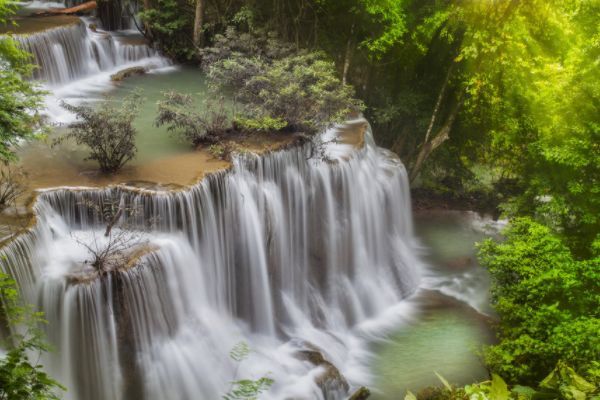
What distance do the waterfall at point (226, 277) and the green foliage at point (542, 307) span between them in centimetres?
341

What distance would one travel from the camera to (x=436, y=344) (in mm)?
13852

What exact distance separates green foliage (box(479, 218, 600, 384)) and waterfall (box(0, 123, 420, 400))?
3.41 metres

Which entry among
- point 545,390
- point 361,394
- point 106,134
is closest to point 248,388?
point 361,394

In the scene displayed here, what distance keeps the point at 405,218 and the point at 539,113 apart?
529cm

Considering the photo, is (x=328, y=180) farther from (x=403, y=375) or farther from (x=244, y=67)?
(x=403, y=375)

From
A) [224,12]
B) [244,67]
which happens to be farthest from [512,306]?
[224,12]

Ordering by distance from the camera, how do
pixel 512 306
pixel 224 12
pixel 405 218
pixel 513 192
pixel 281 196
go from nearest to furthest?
pixel 512 306, pixel 281 196, pixel 405 218, pixel 224 12, pixel 513 192

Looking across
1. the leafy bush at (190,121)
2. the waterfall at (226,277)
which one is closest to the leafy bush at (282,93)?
the leafy bush at (190,121)

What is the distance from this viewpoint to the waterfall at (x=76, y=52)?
55.4 feet

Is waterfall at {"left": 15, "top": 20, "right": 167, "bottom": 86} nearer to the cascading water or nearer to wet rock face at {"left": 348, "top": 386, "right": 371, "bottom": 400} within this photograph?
the cascading water

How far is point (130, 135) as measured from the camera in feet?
39.6

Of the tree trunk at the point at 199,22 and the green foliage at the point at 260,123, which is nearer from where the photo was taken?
the green foliage at the point at 260,123

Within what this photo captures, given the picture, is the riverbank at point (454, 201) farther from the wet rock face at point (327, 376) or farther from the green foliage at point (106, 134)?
the green foliage at point (106, 134)

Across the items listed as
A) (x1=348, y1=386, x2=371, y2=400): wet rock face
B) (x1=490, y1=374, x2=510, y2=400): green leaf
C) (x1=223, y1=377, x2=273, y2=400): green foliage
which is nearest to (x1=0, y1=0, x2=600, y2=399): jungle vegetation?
(x1=490, y1=374, x2=510, y2=400): green leaf
